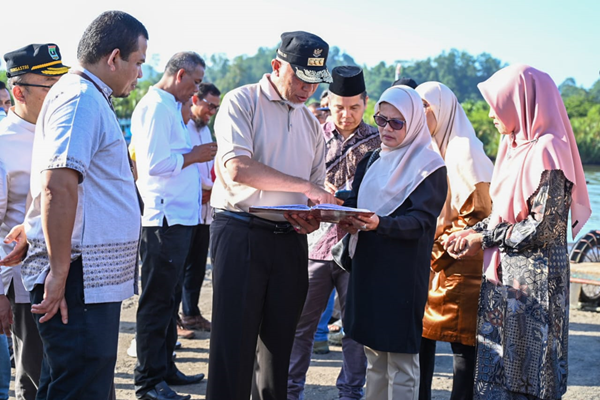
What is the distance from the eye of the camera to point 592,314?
7629mm

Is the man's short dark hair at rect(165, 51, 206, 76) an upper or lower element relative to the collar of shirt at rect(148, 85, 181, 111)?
upper

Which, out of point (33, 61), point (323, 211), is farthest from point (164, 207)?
point (323, 211)

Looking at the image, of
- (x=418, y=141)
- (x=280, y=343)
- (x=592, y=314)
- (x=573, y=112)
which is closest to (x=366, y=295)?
(x=280, y=343)

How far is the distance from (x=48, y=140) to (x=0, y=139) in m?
0.96

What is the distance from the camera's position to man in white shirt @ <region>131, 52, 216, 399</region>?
4.44m

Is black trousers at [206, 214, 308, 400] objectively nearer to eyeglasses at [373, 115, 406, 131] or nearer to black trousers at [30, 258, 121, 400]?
eyeglasses at [373, 115, 406, 131]

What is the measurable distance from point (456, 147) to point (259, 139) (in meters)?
1.32

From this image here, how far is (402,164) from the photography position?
3.49 m

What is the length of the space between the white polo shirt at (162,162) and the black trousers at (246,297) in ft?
3.75

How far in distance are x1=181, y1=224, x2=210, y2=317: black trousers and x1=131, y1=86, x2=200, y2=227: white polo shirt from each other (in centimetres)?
158

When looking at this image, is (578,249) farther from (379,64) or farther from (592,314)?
(379,64)

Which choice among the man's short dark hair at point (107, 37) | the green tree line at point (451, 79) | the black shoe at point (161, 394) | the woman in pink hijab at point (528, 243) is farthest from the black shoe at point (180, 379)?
the green tree line at point (451, 79)

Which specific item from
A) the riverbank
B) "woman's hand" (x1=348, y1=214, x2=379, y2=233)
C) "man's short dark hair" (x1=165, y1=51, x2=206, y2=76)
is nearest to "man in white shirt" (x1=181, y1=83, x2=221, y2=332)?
the riverbank

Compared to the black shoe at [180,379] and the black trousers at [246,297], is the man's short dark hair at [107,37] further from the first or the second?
the black shoe at [180,379]
